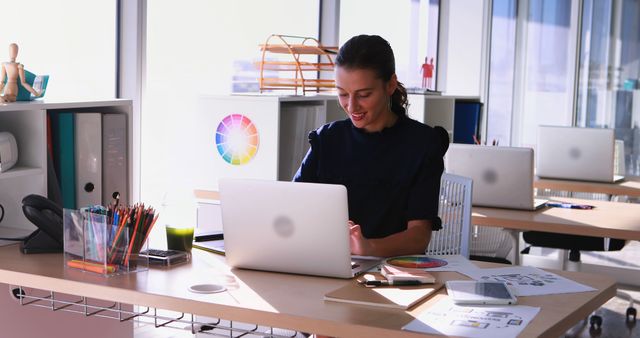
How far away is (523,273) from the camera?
2.20 metres

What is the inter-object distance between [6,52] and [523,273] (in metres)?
1.89

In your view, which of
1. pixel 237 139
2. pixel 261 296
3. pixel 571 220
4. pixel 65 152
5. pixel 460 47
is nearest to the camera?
pixel 261 296

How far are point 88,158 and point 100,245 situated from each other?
0.77m

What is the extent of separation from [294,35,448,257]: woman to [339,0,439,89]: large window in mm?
2787

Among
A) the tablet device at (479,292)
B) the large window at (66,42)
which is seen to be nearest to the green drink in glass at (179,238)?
the tablet device at (479,292)

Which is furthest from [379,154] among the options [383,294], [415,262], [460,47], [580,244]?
[460,47]

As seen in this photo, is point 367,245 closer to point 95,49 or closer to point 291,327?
point 291,327

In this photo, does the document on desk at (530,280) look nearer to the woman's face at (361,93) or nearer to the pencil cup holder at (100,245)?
the woman's face at (361,93)

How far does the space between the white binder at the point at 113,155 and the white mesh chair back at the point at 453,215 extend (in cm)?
108

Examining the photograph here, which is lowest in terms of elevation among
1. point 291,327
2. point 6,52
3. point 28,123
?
point 291,327

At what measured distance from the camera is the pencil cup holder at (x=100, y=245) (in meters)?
2.11

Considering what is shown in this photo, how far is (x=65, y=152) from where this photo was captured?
9.11 feet

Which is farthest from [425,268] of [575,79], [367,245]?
[575,79]

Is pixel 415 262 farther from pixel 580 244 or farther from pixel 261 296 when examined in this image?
pixel 580 244
